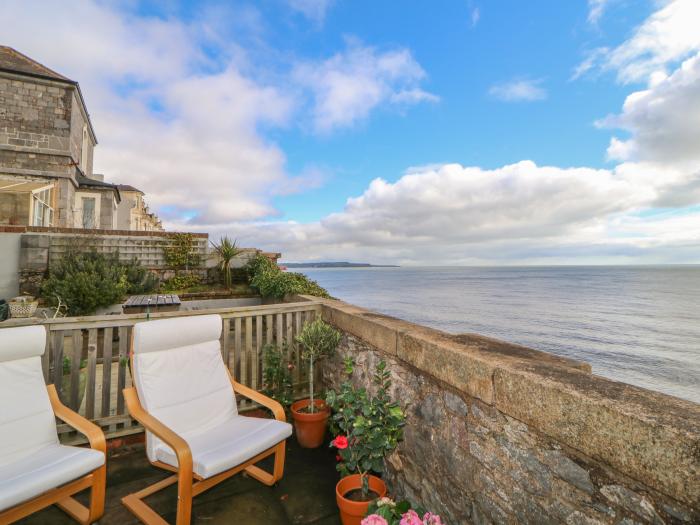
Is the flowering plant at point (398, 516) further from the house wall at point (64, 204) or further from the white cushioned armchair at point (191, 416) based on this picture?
the house wall at point (64, 204)

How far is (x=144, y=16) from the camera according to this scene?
20.9ft

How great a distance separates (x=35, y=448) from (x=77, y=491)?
0.55 metres

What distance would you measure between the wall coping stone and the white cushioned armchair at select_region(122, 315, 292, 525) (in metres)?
1.50

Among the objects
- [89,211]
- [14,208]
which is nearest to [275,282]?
Result: [14,208]

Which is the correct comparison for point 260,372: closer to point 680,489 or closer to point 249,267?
point 680,489

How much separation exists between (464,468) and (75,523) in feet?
8.78

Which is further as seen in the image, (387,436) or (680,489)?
(387,436)

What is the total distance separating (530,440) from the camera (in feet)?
4.92

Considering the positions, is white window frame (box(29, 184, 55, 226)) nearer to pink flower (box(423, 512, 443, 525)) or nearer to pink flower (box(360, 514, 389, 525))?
pink flower (box(360, 514, 389, 525))

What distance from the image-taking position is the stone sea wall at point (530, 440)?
1.05 meters

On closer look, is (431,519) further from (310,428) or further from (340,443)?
(310,428)

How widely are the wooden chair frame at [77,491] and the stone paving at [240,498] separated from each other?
101 millimetres

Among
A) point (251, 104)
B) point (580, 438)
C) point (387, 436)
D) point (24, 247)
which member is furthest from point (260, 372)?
point (24, 247)

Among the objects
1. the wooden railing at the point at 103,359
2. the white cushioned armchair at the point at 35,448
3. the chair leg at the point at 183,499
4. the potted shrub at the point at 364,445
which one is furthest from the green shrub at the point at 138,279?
the potted shrub at the point at 364,445
